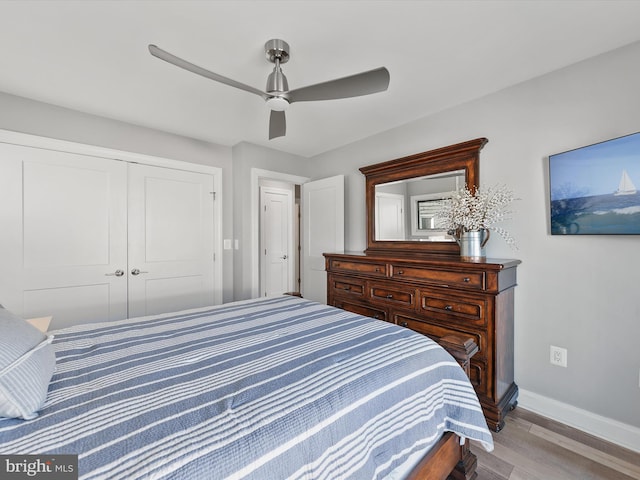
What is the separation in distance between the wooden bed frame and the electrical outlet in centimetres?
103

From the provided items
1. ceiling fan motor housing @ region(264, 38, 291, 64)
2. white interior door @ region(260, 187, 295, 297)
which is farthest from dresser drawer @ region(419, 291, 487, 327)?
white interior door @ region(260, 187, 295, 297)

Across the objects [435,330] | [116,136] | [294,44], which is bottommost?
[435,330]

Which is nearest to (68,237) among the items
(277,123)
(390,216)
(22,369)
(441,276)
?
(277,123)

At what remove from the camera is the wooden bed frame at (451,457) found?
3.61 ft

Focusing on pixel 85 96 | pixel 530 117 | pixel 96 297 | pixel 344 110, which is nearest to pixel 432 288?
pixel 530 117

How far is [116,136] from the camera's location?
8.92 ft

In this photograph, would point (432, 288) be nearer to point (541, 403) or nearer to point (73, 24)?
point (541, 403)

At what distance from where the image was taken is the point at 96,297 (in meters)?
2.61

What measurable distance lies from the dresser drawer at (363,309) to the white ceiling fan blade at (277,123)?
5.50ft

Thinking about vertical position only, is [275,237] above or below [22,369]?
above

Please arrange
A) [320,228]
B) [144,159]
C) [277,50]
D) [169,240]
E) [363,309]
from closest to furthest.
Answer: [277,50], [363,309], [144,159], [169,240], [320,228]

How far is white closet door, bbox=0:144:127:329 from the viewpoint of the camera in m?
2.31

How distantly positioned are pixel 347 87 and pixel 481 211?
1350 millimetres

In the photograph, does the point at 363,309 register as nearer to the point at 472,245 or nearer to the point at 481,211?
the point at 472,245
